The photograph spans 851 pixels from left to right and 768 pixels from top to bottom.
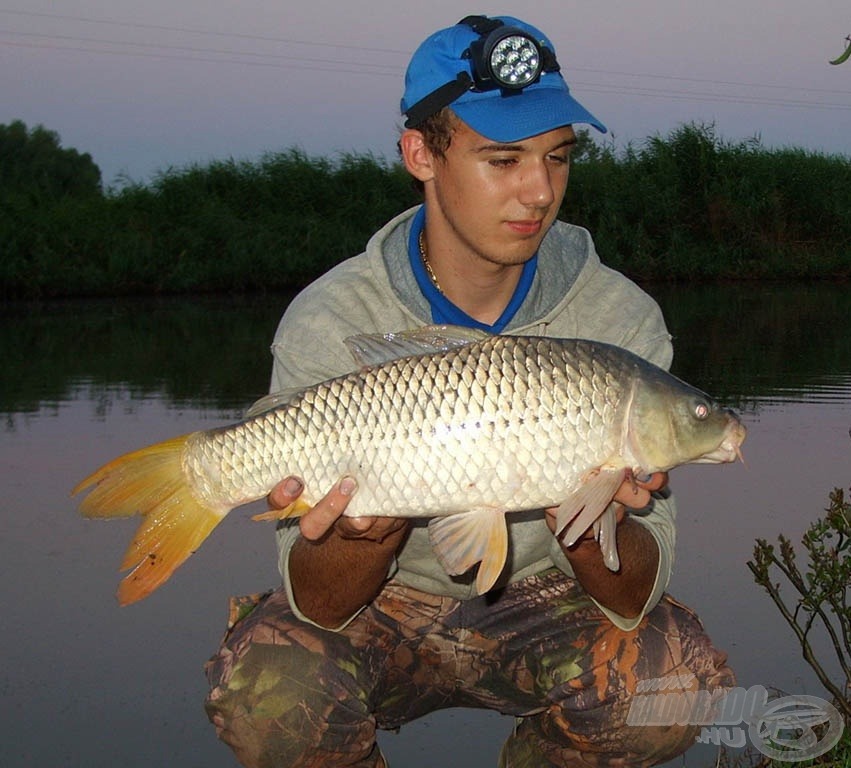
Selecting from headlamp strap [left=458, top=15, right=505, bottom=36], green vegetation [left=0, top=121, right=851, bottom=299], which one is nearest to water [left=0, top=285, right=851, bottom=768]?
headlamp strap [left=458, top=15, right=505, bottom=36]

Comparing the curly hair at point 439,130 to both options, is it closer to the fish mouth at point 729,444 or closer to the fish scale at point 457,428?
the fish scale at point 457,428

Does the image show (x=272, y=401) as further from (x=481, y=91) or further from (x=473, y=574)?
(x=481, y=91)

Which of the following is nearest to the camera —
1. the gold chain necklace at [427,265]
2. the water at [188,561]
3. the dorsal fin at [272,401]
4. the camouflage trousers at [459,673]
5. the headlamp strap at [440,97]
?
the dorsal fin at [272,401]

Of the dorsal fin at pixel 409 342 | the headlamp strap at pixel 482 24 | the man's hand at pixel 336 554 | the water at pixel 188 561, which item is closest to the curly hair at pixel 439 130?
the headlamp strap at pixel 482 24

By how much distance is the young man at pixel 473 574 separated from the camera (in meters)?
1.98

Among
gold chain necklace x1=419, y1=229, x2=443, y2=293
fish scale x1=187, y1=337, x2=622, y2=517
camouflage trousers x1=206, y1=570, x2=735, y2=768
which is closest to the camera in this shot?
fish scale x1=187, y1=337, x2=622, y2=517

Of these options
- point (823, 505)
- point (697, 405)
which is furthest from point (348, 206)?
point (697, 405)

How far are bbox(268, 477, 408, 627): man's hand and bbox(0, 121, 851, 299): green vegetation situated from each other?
33.5ft

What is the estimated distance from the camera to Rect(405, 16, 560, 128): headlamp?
208 centimetres

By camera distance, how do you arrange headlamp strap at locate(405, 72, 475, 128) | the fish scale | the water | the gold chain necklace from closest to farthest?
1. the fish scale
2. headlamp strap at locate(405, 72, 475, 128)
3. the gold chain necklace
4. the water

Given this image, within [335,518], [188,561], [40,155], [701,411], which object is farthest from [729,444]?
[40,155]

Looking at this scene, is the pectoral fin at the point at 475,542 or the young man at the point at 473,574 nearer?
the pectoral fin at the point at 475,542

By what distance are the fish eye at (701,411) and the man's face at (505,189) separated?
1.56 feet

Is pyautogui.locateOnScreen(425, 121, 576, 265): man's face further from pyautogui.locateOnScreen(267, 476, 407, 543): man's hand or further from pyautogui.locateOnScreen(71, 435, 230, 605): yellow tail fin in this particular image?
pyautogui.locateOnScreen(71, 435, 230, 605): yellow tail fin
